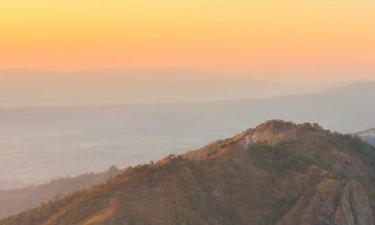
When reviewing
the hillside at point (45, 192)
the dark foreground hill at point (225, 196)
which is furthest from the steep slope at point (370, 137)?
the hillside at point (45, 192)

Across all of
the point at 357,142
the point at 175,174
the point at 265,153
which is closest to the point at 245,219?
the point at 175,174

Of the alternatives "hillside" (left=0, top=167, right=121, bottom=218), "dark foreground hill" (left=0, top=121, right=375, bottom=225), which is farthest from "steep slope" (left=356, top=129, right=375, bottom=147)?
"hillside" (left=0, top=167, right=121, bottom=218)

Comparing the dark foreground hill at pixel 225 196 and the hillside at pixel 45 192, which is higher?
the dark foreground hill at pixel 225 196

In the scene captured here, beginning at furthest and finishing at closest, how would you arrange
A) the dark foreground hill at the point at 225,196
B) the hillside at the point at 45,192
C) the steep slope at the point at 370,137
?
the hillside at the point at 45,192 < the steep slope at the point at 370,137 < the dark foreground hill at the point at 225,196

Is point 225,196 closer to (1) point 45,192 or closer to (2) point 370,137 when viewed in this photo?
(2) point 370,137

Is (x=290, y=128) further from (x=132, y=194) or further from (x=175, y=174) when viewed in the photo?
(x=132, y=194)

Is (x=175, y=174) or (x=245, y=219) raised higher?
(x=175, y=174)

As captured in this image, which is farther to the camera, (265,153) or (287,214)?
(265,153)

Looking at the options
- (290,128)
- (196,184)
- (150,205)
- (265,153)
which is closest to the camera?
(150,205)

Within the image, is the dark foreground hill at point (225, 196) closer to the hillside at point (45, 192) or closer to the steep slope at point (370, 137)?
the steep slope at point (370, 137)
